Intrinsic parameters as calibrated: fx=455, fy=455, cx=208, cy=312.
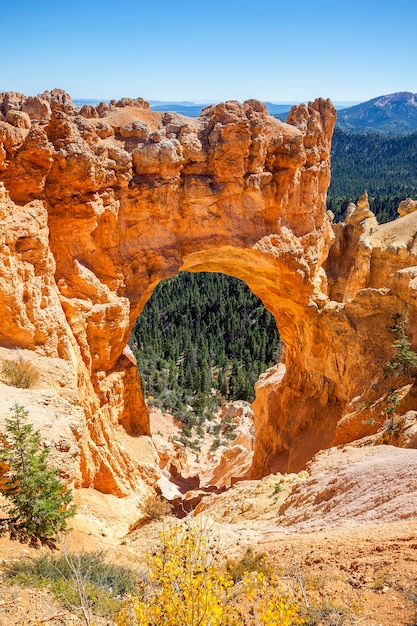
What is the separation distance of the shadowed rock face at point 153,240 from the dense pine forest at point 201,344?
1654cm

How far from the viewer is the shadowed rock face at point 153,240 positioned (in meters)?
13.7

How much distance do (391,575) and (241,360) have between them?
4394 cm

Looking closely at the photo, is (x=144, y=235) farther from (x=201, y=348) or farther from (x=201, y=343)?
(x=201, y=343)

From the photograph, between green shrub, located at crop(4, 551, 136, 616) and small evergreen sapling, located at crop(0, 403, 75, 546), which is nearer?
green shrub, located at crop(4, 551, 136, 616)

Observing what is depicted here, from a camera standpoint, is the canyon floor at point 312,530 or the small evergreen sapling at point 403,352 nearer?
the canyon floor at point 312,530

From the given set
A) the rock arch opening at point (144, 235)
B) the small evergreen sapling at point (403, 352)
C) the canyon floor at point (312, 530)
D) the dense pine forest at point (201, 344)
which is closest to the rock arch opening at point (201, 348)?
the dense pine forest at point (201, 344)

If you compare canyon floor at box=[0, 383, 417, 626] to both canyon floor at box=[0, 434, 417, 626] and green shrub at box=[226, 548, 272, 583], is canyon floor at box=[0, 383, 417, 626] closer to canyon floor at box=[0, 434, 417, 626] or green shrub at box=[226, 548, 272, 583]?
canyon floor at box=[0, 434, 417, 626]

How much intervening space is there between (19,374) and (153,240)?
27.5 ft

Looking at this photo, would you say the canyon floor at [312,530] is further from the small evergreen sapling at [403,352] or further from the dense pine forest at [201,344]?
the dense pine forest at [201,344]

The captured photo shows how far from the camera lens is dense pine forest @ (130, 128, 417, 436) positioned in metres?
42.0

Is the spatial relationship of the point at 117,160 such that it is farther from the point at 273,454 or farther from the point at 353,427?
the point at 273,454

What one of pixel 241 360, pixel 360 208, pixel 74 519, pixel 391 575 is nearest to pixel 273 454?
pixel 74 519

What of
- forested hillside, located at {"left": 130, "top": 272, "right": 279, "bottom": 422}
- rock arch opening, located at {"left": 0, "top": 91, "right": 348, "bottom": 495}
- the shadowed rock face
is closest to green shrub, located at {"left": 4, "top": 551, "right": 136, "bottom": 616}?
rock arch opening, located at {"left": 0, "top": 91, "right": 348, "bottom": 495}

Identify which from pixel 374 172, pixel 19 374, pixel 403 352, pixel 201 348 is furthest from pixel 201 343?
pixel 374 172
